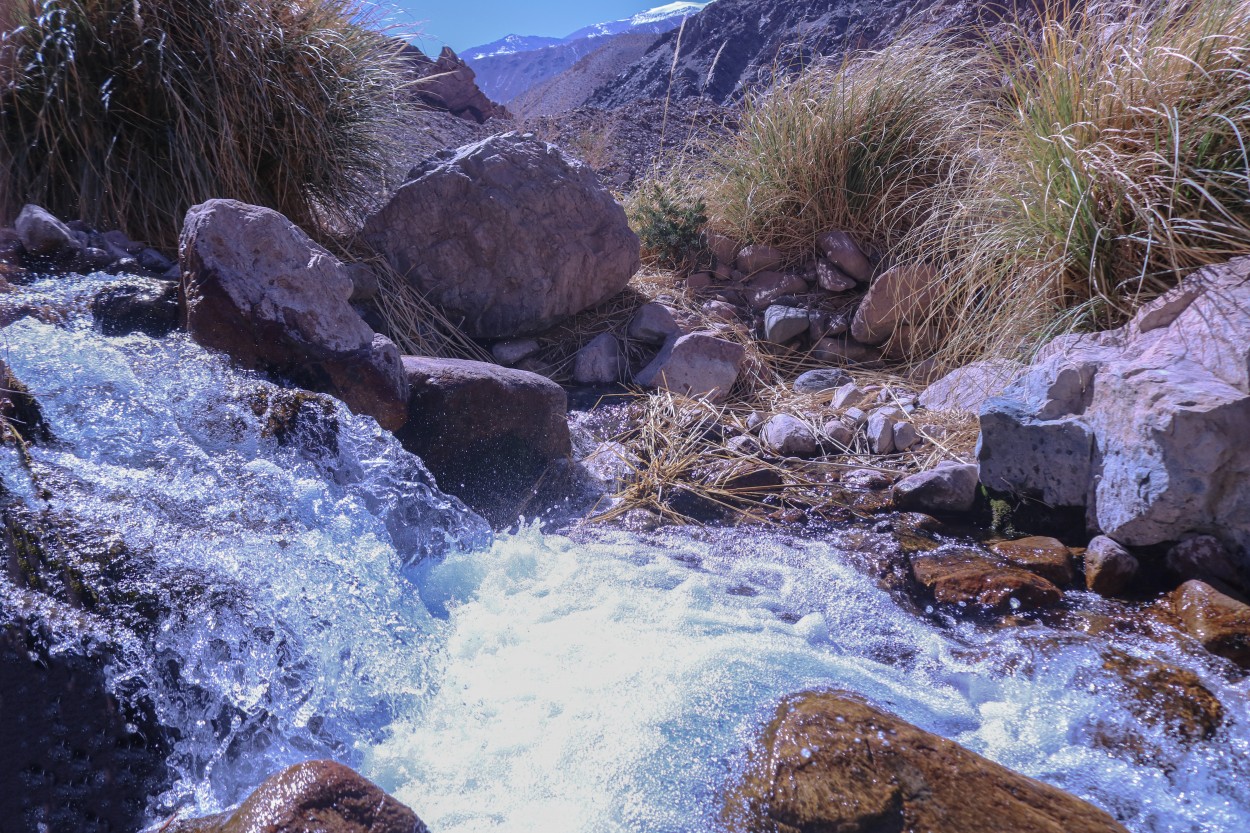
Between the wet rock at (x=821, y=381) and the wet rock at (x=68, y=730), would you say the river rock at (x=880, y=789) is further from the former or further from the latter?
the wet rock at (x=821, y=381)

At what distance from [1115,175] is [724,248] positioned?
2366 mm

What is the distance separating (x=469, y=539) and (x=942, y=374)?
227cm

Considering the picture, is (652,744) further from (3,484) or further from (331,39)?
(331,39)

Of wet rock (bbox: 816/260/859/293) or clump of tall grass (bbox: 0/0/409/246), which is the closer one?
clump of tall grass (bbox: 0/0/409/246)

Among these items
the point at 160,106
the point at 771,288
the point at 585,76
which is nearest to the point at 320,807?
the point at 160,106

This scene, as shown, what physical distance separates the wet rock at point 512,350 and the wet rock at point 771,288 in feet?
4.18

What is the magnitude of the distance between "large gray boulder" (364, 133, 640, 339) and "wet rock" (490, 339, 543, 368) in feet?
0.20

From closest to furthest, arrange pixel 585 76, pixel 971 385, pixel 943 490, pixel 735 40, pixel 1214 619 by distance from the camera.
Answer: pixel 1214 619 < pixel 943 490 < pixel 971 385 < pixel 735 40 < pixel 585 76

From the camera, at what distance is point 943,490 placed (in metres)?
2.95

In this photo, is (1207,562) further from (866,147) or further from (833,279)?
(866,147)

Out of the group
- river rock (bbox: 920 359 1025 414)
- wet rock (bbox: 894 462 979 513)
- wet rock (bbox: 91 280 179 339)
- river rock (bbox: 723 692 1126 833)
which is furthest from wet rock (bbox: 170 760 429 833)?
river rock (bbox: 920 359 1025 414)

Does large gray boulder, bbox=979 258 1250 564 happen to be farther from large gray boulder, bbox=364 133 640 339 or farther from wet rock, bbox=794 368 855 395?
→ large gray boulder, bbox=364 133 640 339

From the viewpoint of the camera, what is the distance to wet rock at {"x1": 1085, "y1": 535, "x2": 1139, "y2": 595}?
2.44 m

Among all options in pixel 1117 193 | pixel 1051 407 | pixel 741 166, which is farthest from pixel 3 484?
pixel 741 166
